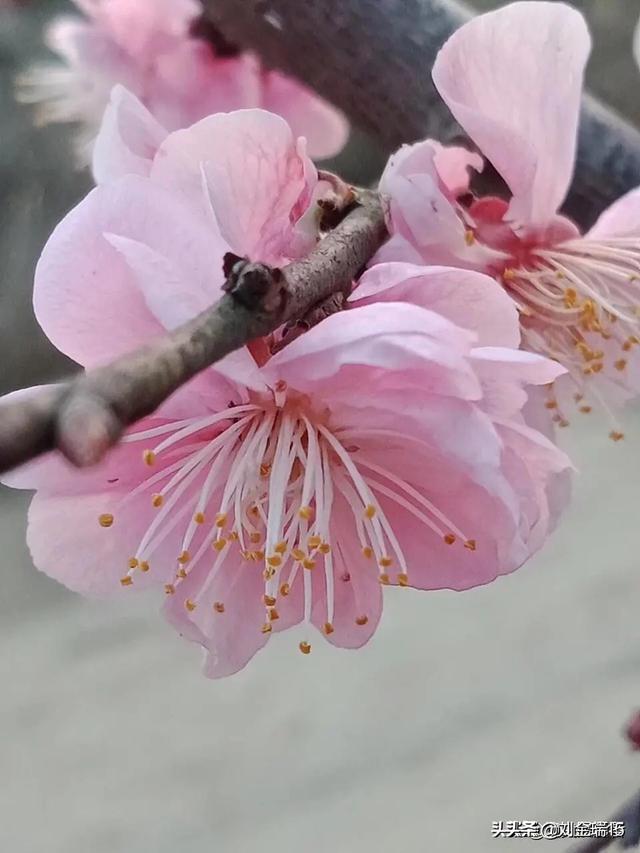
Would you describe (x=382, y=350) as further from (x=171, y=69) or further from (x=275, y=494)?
(x=171, y=69)

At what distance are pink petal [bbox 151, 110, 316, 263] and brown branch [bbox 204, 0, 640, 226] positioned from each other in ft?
0.26

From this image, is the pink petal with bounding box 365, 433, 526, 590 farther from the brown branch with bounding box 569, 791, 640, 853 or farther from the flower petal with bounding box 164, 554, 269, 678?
the brown branch with bounding box 569, 791, 640, 853

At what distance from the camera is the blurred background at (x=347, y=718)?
41 centimetres

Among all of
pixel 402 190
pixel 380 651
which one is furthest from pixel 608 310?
pixel 380 651

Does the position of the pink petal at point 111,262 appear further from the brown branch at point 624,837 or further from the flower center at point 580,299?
the brown branch at point 624,837

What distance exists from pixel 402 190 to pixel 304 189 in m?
0.02

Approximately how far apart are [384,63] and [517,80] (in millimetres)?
75

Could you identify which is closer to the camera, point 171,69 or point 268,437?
point 268,437

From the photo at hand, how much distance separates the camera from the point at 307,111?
1.03ft

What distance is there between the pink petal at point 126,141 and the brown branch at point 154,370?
1.9 inches

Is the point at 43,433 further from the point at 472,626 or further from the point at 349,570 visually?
the point at 472,626

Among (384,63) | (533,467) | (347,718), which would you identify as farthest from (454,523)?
(347,718)

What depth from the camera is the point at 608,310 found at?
0.25 metres

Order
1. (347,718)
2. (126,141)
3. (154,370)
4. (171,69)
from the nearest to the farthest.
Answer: (154,370) → (126,141) → (171,69) → (347,718)
